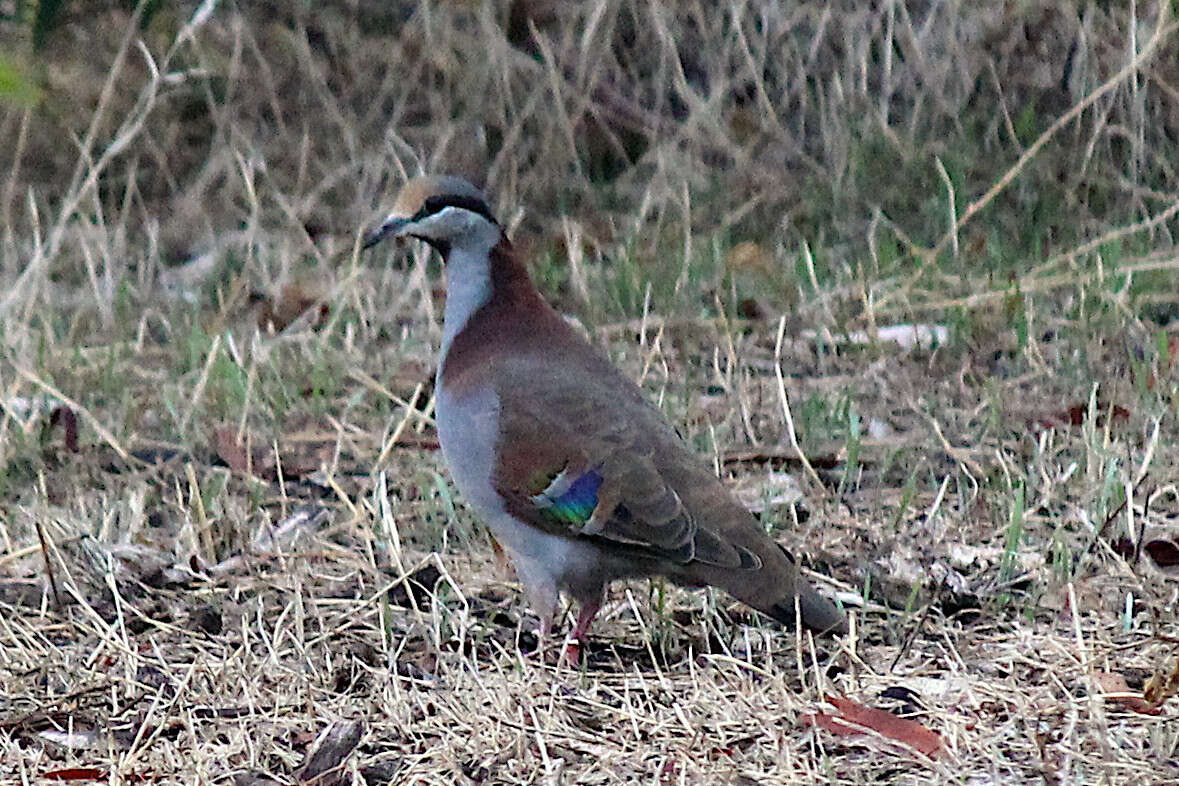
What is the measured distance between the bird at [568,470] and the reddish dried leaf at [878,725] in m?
0.30

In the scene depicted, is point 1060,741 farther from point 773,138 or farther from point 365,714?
point 773,138

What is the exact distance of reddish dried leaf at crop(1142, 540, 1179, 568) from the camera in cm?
374

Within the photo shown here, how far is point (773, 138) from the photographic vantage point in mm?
6996

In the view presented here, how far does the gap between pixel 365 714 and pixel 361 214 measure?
13.4 ft

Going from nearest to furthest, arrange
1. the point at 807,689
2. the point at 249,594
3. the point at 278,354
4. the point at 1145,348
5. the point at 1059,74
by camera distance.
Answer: the point at 807,689 < the point at 249,594 < the point at 1145,348 < the point at 278,354 < the point at 1059,74

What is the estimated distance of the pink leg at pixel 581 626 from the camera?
349cm

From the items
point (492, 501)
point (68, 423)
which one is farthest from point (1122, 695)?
point (68, 423)

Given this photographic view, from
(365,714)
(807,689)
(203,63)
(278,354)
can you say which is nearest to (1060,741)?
(807,689)

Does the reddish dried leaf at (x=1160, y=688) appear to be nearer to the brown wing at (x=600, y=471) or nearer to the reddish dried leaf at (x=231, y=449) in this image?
the brown wing at (x=600, y=471)

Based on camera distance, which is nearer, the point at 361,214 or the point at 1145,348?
the point at 1145,348

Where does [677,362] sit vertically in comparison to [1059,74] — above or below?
below

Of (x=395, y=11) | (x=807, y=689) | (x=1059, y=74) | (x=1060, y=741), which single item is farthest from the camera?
(x=395, y=11)

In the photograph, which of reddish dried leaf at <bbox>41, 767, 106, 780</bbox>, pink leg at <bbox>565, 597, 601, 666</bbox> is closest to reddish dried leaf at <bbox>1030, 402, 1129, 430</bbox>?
pink leg at <bbox>565, 597, 601, 666</bbox>

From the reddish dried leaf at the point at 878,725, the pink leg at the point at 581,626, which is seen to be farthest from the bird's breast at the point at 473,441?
the reddish dried leaf at the point at 878,725
